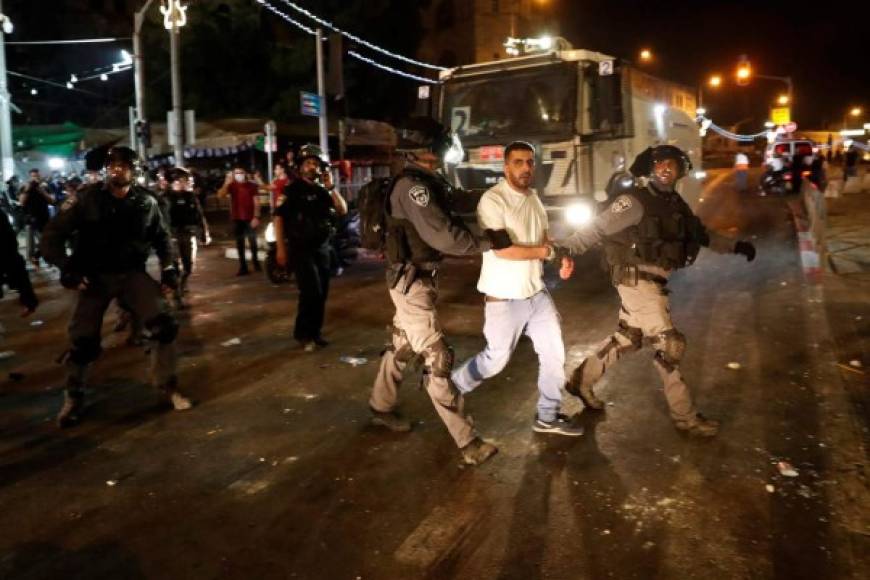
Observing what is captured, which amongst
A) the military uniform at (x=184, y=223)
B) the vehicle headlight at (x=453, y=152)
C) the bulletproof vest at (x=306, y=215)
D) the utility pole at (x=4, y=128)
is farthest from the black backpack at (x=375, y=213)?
the utility pole at (x=4, y=128)

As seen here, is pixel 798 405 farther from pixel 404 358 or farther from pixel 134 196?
pixel 134 196

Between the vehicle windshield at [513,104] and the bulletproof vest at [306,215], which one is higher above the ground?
the vehicle windshield at [513,104]

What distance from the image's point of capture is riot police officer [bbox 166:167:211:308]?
31.2 feet

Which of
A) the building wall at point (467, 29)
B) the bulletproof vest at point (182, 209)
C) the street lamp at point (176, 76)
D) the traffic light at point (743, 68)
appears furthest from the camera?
the building wall at point (467, 29)

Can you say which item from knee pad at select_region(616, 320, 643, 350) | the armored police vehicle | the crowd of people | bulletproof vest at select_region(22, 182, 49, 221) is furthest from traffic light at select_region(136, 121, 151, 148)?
knee pad at select_region(616, 320, 643, 350)

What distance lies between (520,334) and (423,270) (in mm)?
689

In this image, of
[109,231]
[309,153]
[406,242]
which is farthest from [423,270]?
[309,153]

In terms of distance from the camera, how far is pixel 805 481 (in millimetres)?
3982

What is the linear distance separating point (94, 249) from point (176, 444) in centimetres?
139

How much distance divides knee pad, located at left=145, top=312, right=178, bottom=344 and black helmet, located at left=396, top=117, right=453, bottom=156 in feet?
6.84

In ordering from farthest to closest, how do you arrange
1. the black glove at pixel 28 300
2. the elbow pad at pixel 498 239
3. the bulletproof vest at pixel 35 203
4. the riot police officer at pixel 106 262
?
1. the bulletproof vest at pixel 35 203
2. the black glove at pixel 28 300
3. the riot police officer at pixel 106 262
4. the elbow pad at pixel 498 239

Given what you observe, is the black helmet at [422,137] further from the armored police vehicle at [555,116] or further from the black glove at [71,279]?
the armored police vehicle at [555,116]

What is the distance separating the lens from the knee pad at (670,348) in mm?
4520

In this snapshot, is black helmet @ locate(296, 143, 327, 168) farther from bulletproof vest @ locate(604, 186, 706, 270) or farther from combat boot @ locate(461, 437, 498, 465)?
combat boot @ locate(461, 437, 498, 465)
